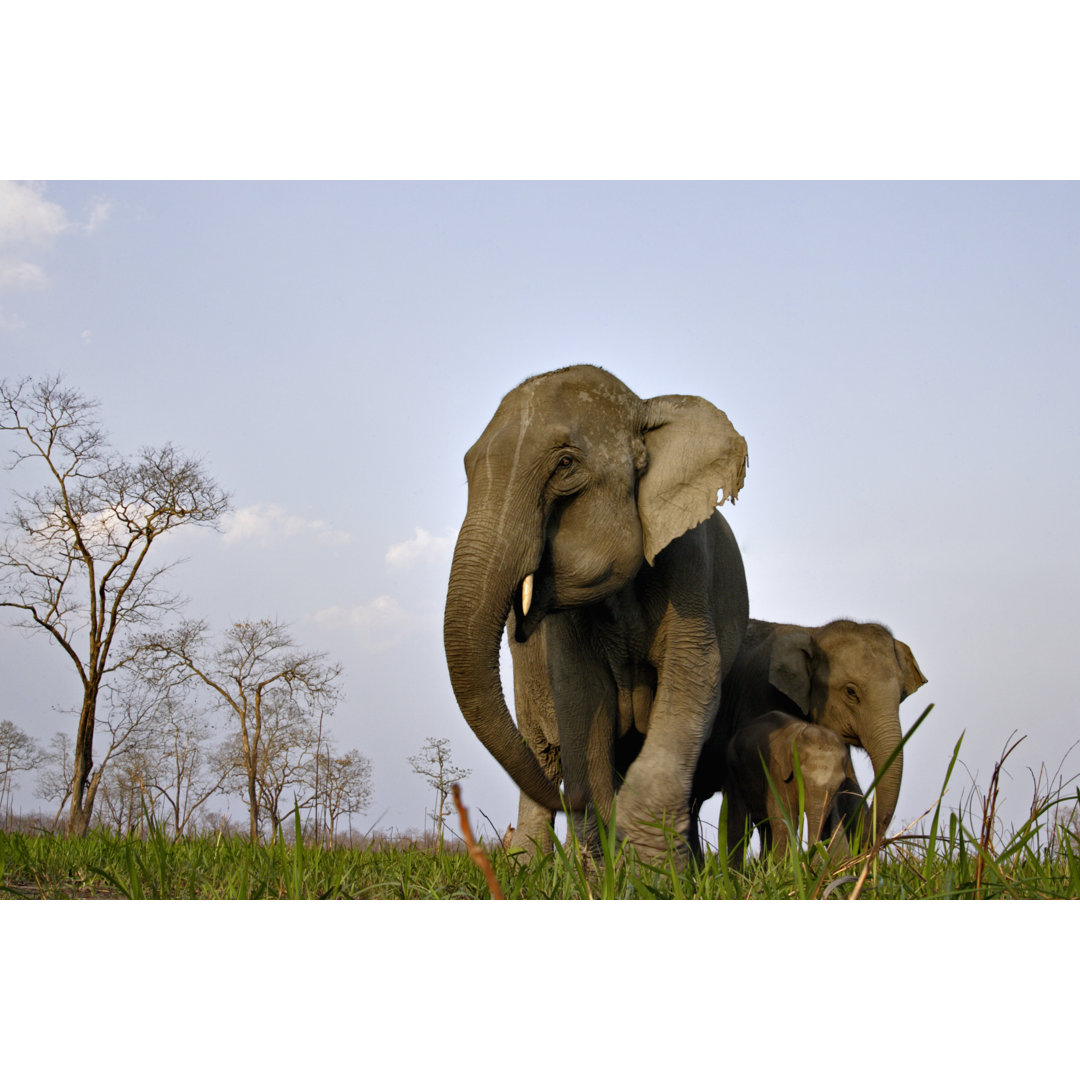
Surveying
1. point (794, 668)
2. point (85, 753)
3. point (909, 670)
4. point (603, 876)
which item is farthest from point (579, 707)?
point (85, 753)

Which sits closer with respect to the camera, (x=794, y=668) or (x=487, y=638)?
(x=487, y=638)

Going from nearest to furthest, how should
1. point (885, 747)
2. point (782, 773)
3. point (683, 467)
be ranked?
point (683, 467) → point (782, 773) → point (885, 747)

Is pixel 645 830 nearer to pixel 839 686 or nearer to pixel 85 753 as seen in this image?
pixel 839 686

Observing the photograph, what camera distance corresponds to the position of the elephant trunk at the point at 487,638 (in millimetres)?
5016

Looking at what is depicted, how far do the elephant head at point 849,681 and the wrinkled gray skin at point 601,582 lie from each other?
3.13 m

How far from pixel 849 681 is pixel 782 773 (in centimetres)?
308

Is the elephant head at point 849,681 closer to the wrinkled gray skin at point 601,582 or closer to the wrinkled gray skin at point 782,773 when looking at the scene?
the wrinkled gray skin at point 782,773

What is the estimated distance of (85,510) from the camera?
2511 cm

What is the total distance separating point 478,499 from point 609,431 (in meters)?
0.89

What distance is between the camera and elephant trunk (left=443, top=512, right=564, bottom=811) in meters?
5.02

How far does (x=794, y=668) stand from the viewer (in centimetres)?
999

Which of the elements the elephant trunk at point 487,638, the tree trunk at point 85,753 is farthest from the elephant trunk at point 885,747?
the tree trunk at point 85,753

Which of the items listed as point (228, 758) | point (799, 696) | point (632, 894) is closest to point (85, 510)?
point (228, 758)

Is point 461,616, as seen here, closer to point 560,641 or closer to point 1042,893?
point 560,641
